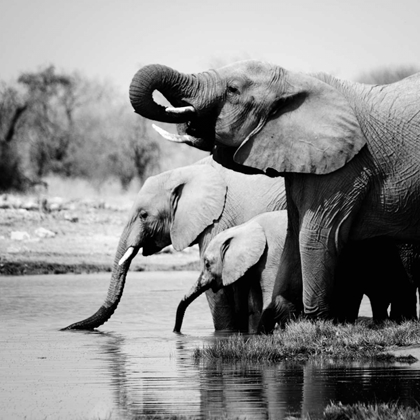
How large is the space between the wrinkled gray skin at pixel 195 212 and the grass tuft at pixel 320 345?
3.49 meters

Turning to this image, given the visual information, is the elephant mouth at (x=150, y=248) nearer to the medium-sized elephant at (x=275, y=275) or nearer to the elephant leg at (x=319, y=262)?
the medium-sized elephant at (x=275, y=275)

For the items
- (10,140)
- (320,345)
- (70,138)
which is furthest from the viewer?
(70,138)

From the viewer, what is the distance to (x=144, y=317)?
15.7 metres

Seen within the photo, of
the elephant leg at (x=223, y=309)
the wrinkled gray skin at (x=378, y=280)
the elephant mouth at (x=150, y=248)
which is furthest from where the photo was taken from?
the elephant mouth at (x=150, y=248)

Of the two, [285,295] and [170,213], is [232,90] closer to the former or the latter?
[285,295]

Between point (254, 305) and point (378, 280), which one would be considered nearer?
point (378, 280)

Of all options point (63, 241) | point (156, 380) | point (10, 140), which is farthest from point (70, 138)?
point (156, 380)

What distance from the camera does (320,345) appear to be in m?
9.45

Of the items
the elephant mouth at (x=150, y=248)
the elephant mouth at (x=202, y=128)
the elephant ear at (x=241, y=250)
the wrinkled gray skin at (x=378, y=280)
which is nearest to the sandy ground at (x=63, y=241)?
the elephant mouth at (x=150, y=248)

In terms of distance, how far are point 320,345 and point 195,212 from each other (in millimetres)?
4960

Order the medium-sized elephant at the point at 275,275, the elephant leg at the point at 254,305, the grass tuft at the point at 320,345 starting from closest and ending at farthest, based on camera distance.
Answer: the grass tuft at the point at 320,345 < the medium-sized elephant at the point at 275,275 < the elephant leg at the point at 254,305

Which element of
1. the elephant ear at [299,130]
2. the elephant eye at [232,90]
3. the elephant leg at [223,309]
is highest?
the elephant eye at [232,90]

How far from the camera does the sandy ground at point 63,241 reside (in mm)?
24078

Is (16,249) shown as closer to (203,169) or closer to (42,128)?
(203,169)
